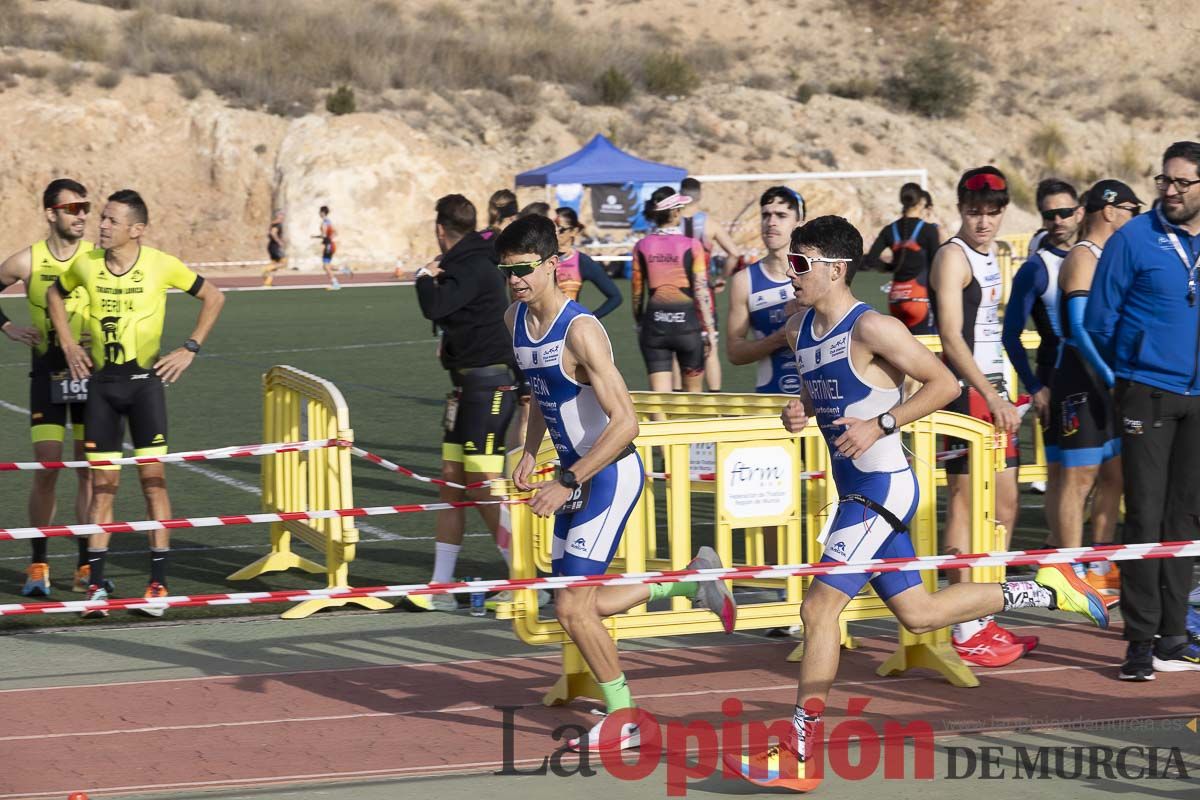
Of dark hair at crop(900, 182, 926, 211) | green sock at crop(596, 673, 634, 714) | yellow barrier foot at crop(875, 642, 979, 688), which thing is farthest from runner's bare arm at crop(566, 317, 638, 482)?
dark hair at crop(900, 182, 926, 211)

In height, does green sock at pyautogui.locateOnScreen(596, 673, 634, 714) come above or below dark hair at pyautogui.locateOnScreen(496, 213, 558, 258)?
below

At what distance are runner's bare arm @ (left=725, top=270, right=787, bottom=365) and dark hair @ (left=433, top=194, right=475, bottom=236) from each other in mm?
1511

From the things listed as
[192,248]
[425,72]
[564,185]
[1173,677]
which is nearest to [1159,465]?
[1173,677]

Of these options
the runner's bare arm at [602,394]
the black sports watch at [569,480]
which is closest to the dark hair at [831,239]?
the runner's bare arm at [602,394]

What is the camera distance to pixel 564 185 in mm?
39031

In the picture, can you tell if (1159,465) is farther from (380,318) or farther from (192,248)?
(192,248)

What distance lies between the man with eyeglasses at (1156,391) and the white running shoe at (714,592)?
1714 mm

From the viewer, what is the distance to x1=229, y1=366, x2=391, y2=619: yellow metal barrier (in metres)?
8.63

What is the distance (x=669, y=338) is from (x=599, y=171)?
2685cm

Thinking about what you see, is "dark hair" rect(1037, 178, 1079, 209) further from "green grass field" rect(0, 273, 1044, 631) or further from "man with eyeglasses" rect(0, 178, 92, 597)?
"man with eyeglasses" rect(0, 178, 92, 597)

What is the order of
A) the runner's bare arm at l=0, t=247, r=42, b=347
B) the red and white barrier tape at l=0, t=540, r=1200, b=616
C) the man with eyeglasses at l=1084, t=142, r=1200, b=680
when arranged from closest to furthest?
the red and white barrier tape at l=0, t=540, r=1200, b=616
the man with eyeglasses at l=1084, t=142, r=1200, b=680
the runner's bare arm at l=0, t=247, r=42, b=347

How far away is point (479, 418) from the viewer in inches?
348

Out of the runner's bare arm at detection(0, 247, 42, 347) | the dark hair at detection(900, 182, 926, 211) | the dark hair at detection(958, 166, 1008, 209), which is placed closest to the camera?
the dark hair at detection(958, 166, 1008, 209)

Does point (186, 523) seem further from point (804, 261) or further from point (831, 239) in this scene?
point (831, 239)
